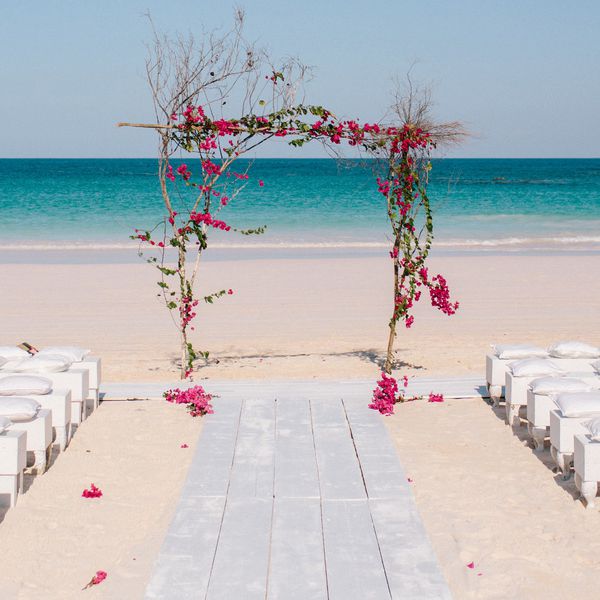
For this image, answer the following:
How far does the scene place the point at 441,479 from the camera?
6.55 metres

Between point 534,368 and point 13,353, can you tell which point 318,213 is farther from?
point 534,368

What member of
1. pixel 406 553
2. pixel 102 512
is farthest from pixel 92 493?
pixel 406 553

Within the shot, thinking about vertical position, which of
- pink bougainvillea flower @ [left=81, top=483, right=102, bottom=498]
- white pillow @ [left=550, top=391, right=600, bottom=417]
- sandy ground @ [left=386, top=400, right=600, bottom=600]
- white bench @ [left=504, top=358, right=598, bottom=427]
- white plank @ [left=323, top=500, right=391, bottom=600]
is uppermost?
white pillow @ [left=550, top=391, right=600, bottom=417]

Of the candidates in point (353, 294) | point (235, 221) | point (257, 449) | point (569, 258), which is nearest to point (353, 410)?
point (257, 449)

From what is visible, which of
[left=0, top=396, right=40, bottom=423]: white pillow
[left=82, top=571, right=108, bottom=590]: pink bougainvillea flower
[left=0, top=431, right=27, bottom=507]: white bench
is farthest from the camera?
[left=0, top=396, right=40, bottom=423]: white pillow

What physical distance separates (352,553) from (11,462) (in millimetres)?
2336

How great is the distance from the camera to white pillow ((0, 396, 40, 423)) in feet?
20.8

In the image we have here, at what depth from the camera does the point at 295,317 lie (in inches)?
552

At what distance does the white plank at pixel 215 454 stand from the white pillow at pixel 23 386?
4.26 feet

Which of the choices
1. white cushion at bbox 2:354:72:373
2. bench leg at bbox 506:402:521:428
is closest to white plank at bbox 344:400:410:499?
bench leg at bbox 506:402:521:428

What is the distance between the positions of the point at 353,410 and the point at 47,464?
2.76 m

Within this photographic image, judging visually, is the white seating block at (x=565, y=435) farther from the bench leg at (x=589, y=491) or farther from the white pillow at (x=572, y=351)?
the white pillow at (x=572, y=351)

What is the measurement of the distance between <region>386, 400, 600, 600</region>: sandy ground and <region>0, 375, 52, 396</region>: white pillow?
288cm

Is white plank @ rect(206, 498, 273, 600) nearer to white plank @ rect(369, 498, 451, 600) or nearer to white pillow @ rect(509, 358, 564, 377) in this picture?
white plank @ rect(369, 498, 451, 600)
